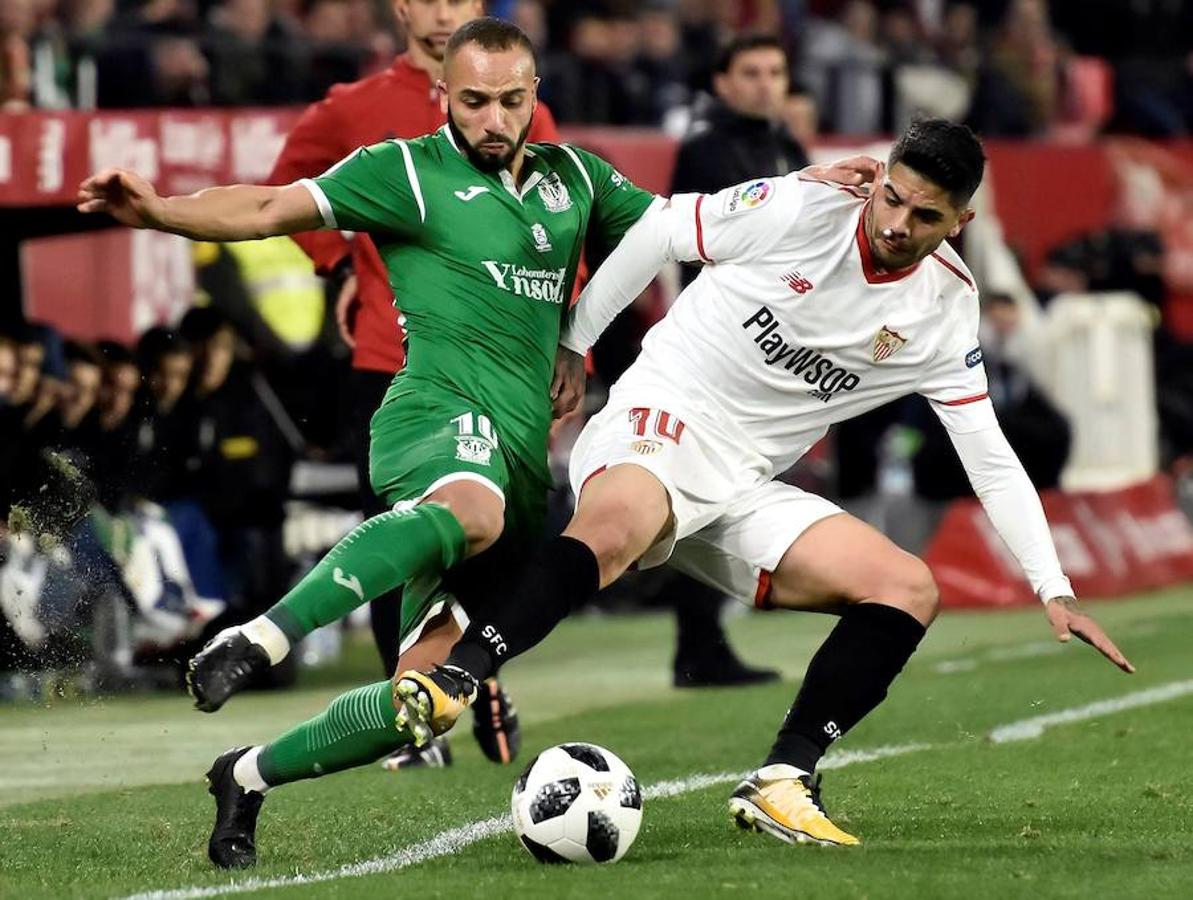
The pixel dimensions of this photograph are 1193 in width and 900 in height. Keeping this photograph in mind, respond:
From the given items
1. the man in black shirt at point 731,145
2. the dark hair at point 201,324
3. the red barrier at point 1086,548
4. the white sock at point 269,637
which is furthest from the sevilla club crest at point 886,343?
the red barrier at point 1086,548

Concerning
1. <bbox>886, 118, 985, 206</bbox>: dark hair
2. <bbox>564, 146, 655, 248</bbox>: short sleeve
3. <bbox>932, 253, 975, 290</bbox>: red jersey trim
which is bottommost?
<bbox>932, 253, 975, 290</bbox>: red jersey trim

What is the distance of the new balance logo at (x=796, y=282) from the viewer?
6590mm

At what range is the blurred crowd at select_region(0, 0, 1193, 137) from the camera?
13.7 m

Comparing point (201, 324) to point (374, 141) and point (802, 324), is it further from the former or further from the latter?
point (802, 324)

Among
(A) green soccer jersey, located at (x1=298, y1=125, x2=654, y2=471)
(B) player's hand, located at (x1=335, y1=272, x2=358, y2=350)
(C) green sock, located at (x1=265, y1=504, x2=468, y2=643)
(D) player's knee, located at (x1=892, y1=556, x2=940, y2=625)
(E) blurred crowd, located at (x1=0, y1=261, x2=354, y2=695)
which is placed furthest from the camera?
(E) blurred crowd, located at (x1=0, y1=261, x2=354, y2=695)

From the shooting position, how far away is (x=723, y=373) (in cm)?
674

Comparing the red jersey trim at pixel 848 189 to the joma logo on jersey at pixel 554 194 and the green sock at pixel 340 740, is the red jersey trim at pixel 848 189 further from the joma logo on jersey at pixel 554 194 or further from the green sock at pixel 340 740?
the green sock at pixel 340 740

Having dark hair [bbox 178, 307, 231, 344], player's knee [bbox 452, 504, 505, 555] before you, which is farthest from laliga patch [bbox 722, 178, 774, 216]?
dark hair [bbox 178, 307, 231, 344]

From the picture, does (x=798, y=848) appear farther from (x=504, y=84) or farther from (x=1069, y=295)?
(x=1069, y=295)

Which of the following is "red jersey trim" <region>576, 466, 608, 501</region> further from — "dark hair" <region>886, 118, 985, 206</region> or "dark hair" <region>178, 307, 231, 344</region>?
"dark hair" <region>178, 307, 231, 344</region>

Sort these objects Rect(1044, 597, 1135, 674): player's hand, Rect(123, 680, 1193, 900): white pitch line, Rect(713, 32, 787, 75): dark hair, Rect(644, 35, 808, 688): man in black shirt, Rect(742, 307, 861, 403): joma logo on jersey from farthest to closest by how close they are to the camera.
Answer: Rect(713, 32, 787, 75): dark hair < Rect(644, 35, 808, 688): man in black shirt < Rect(742, 307, 861, 403): joma logo on jersey < Rect(1044, 597, 1135, 674): player's hand < Rect(123, 680, 1193, 900): white pitch line

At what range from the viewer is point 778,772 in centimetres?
630

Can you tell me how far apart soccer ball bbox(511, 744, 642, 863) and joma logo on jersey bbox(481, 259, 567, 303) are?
133cm

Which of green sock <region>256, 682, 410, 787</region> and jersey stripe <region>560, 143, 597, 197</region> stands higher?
jersey stripe <region>560, 143, 597, 197</region>
